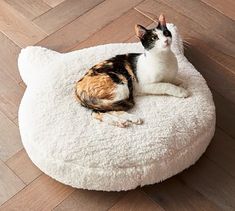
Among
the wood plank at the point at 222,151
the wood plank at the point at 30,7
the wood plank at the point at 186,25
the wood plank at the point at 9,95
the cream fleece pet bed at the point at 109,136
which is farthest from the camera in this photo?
the wood plank at the point at 30,7

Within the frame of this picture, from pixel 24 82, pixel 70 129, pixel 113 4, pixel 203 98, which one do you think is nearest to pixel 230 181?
pixel 203 98

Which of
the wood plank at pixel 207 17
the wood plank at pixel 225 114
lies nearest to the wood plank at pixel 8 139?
the wood plank at pixel 225 114

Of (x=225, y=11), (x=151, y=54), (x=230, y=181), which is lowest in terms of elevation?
(x=230, y=181)

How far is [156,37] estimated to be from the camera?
3.52 feet

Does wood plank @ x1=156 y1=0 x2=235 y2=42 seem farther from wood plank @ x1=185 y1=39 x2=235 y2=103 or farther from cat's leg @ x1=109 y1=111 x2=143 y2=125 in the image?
cat's leg @ x1=109 y1=111 x2=143 y2=125

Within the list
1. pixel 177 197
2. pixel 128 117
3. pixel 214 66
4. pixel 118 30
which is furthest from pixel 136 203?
pixel 118 30

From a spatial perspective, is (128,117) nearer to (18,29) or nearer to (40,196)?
(40,196)

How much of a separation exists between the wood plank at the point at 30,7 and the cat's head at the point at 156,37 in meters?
0.60

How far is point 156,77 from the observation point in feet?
3.70

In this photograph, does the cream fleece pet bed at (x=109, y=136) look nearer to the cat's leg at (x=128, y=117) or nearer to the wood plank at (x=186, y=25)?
the cat's leg at (x=128, y=117)

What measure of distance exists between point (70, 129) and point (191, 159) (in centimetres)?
31

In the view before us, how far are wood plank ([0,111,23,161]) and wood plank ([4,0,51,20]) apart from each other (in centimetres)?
44

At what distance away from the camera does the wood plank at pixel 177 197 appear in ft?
3.61

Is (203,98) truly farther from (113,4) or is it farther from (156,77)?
(113,4)
